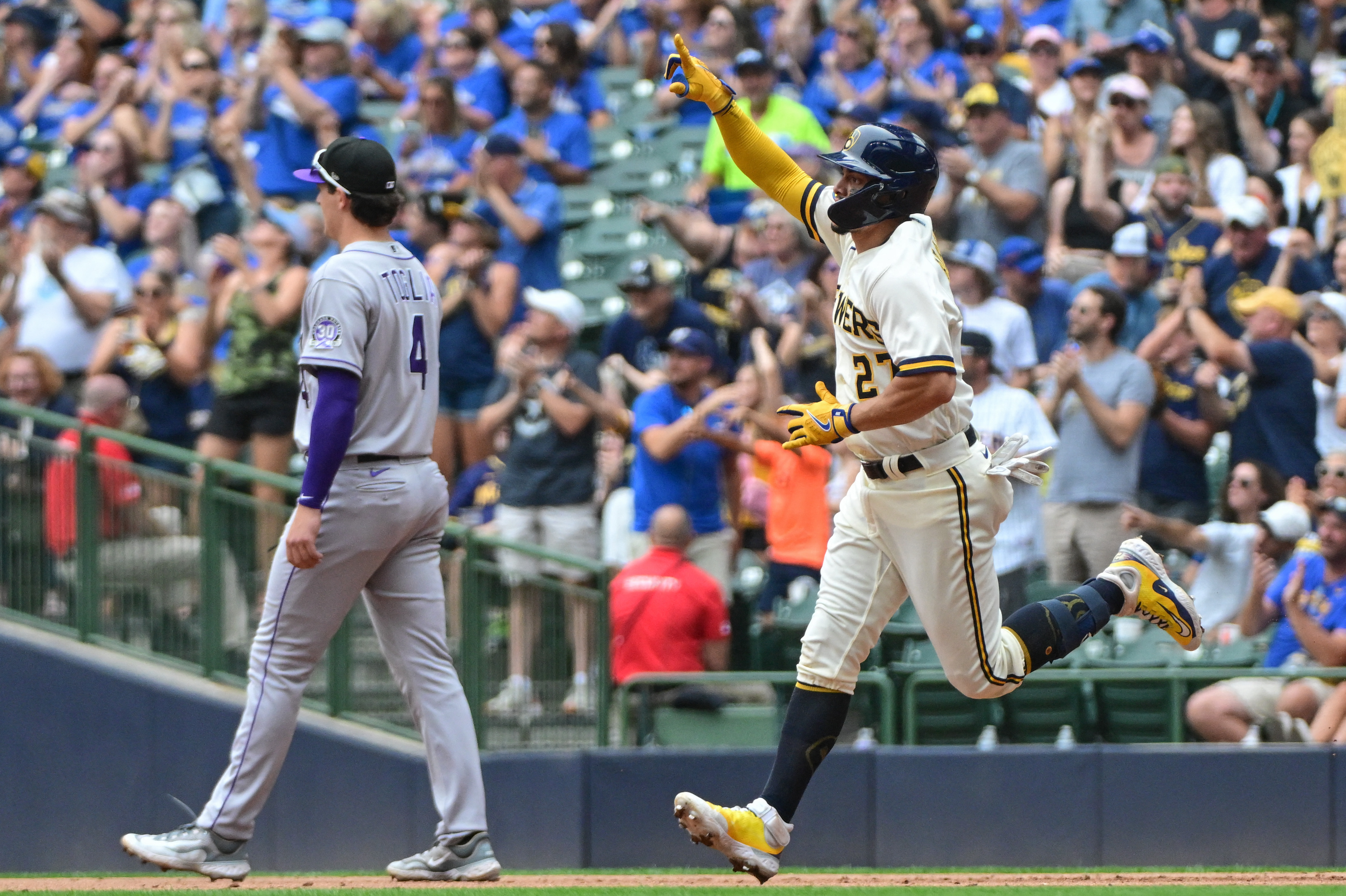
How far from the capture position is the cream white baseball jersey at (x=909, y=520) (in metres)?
5.02

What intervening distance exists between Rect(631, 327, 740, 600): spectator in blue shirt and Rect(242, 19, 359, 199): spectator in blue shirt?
4.59m

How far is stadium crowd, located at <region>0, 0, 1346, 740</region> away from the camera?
784cm

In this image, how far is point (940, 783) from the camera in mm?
7000

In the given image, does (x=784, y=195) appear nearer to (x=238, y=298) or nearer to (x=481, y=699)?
(x=481, y=699)

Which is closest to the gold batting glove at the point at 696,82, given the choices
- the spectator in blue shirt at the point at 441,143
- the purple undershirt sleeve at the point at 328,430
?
the purple undershirt sleeve at the point at 328,430

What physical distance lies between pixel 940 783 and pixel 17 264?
6917mm

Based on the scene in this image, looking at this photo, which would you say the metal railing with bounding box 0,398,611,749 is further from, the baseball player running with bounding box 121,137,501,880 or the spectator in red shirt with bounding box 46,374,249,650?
the baseball player running with bounding box 121,137,501,880

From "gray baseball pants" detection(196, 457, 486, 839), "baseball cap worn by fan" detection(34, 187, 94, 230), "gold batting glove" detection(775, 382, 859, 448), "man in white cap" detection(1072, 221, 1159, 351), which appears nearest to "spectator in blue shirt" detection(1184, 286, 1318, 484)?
"man in white cap" detection(1072, 221, 1159, 351)

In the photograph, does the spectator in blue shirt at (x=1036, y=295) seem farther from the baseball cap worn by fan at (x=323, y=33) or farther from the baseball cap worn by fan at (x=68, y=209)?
the baseball cap worn by fan at (x=323, y=33)

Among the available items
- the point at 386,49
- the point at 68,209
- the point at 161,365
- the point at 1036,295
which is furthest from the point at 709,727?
the point at 386,49

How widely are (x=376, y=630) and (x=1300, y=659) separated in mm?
3715

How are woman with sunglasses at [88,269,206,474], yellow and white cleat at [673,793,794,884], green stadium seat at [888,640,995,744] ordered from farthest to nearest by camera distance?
woman with sunglasses at [88,269,206,474] → green stadium seat at [888,640,995,744] → yellow and white cleat at [673,793,794,884]

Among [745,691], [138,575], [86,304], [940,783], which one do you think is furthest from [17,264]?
[940,783]

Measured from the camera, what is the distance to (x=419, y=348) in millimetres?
5410
